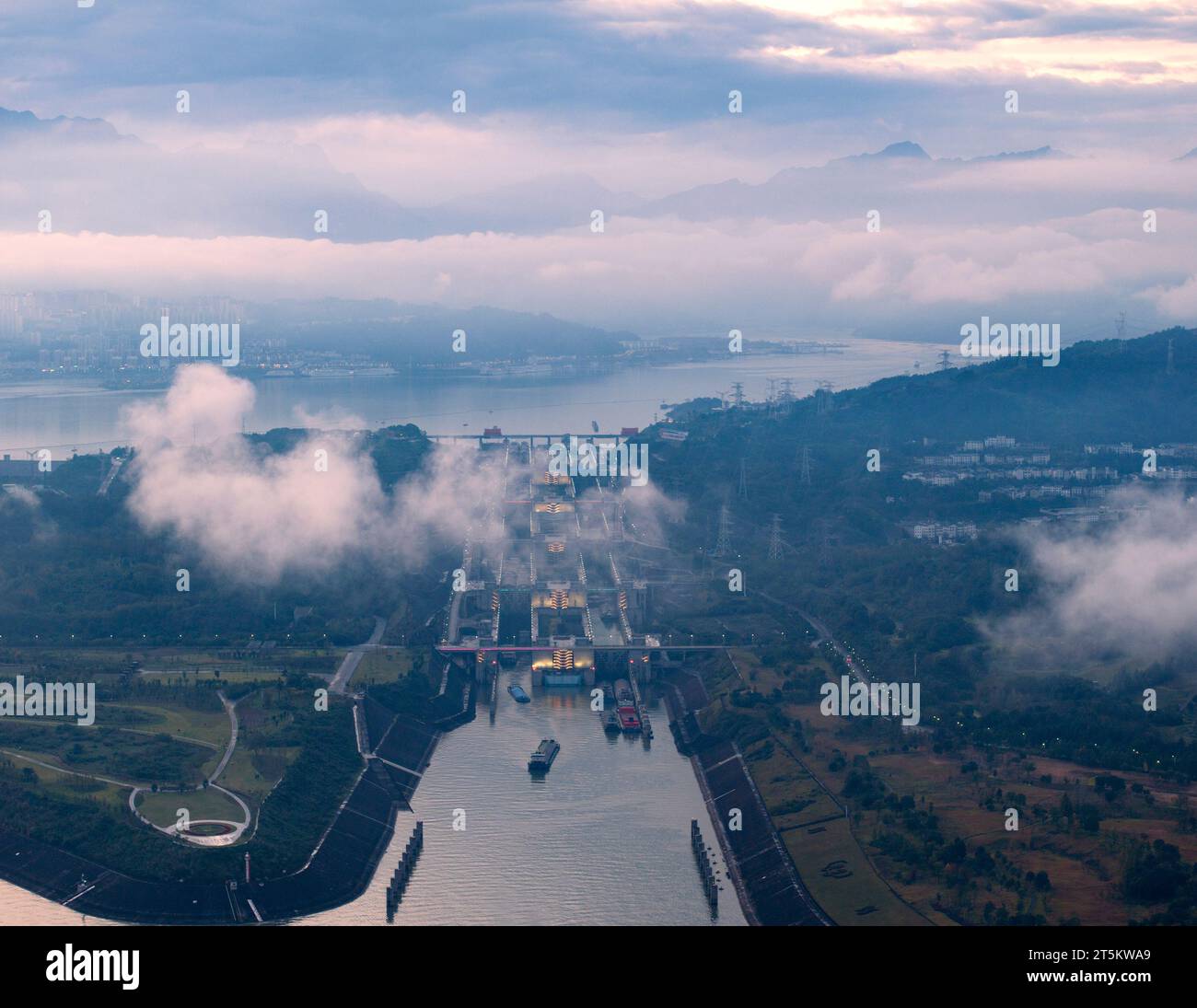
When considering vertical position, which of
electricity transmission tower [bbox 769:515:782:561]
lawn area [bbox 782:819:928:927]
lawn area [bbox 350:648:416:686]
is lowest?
lawn area [bbox 782:819:928:927]

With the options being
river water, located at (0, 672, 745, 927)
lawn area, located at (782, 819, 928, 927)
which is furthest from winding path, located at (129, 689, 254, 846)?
lawn area, located at (782, 819, 928, 927)

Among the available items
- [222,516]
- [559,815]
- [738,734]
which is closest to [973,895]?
[559,815]

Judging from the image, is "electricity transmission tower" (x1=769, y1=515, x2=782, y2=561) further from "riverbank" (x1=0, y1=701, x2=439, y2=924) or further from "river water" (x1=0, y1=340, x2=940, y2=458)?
"river water" (x1=0, y1=340, x2=940, y2=458)

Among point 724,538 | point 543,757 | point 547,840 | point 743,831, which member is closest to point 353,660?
point 543,757

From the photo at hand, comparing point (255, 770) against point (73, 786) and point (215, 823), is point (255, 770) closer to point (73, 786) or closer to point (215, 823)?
point (215, 823)

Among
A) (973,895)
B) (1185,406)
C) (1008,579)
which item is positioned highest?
(1185,406)

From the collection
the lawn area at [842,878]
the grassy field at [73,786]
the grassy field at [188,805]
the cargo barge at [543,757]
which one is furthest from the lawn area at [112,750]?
the lawn area at [842,878]
